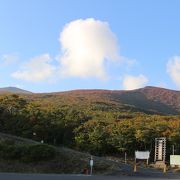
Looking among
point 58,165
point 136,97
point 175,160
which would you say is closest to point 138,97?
point 136,97

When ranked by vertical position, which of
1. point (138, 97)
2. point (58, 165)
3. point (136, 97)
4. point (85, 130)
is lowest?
point (58, 165)

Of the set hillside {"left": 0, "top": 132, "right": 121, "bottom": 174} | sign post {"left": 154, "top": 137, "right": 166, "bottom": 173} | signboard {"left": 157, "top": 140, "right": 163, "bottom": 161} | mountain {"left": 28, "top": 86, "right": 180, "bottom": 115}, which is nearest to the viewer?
hillside {"left": 0, "top": 132, "right": 121, "bottom": 174}

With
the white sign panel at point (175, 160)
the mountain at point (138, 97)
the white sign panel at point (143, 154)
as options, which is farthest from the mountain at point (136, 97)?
the white sign panel at point (143, 154)

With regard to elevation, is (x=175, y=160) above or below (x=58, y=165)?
above

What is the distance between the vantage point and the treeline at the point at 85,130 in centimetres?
5481

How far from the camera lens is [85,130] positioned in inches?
2286

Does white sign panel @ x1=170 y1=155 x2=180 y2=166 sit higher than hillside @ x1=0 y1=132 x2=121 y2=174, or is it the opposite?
white sign panel @ x1=170 y1=155 x2=180 y2=166

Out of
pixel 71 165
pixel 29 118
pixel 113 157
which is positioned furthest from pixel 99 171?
pixel 29 118

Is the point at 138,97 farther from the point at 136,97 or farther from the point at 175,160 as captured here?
the point at 175,160

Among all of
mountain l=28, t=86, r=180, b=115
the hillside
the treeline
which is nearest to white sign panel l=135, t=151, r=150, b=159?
the hillside

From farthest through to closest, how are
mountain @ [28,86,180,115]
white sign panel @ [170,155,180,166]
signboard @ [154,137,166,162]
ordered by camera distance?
mountain @ [28,86,180,115] → signboard @ [154,137,166,162] → white sign panel @ [170,155,180,166]

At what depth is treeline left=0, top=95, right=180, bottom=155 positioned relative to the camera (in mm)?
54812

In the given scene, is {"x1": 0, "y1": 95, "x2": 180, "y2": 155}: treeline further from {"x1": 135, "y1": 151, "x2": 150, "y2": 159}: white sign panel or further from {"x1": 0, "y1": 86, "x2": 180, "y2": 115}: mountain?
{"x1": 0, "y1": 86, "x2": 180, "y2": 115}: mountain

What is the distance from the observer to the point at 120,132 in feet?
182
